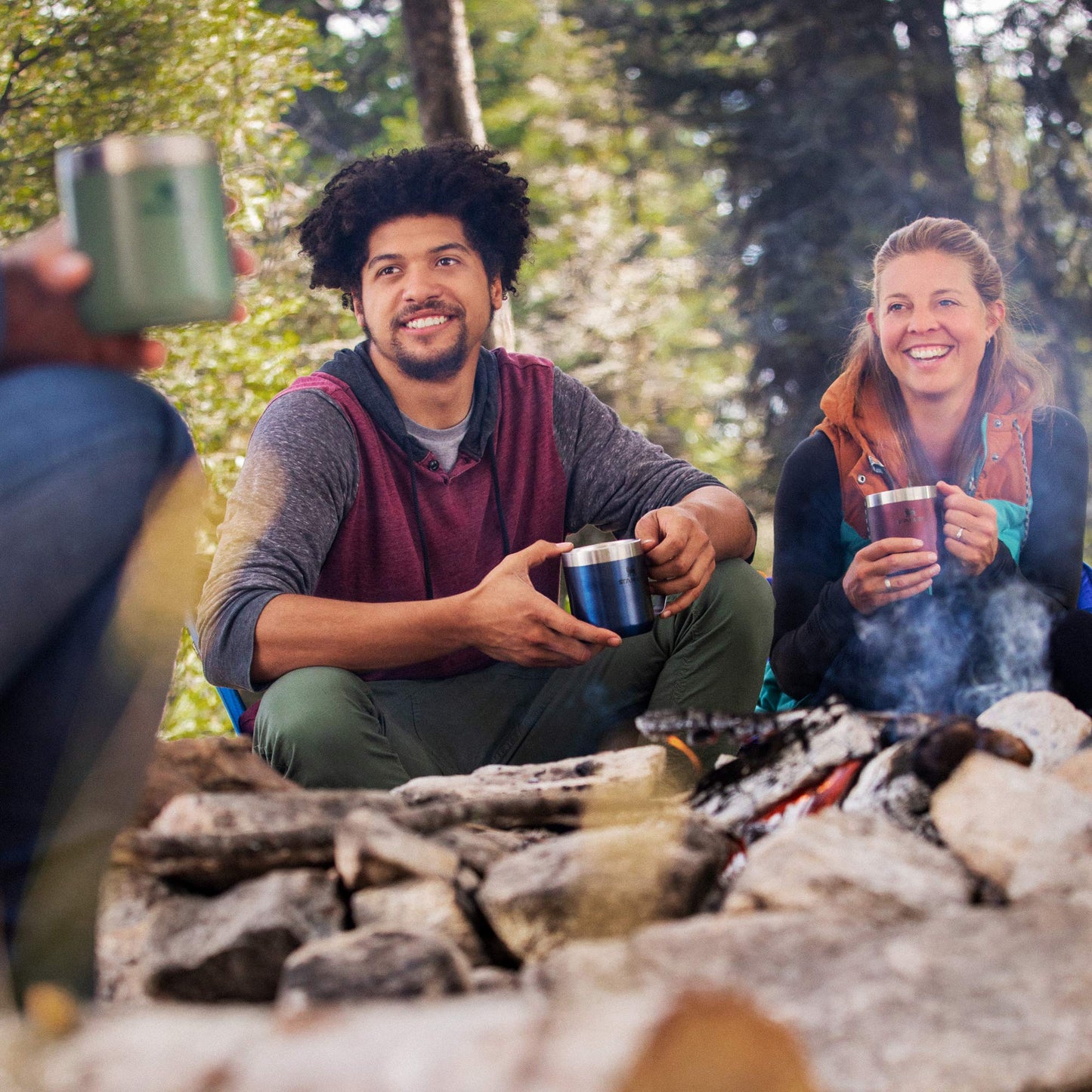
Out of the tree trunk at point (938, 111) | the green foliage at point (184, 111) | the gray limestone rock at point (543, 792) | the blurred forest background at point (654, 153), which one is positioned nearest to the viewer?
the gray limestone rock at point (543, 792)

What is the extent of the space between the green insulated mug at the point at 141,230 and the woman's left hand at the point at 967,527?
1761mm

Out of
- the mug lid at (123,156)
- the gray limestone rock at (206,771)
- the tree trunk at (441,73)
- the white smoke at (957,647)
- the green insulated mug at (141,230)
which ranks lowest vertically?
the white smoke at (957,647)

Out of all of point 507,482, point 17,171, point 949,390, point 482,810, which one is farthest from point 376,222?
point 17,171

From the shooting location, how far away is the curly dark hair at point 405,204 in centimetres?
339

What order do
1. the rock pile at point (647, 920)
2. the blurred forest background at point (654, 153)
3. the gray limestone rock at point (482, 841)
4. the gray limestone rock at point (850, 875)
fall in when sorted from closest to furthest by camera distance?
the rock pile at point (647, 920) < the gray limestone rock at point (850, 875) < the gray limestone rock at point (482, 841) < the blurred forest background at point (654, 153)

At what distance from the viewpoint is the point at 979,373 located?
341cm

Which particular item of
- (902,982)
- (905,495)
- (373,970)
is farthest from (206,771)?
(905,495)

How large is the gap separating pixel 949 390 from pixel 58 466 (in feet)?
8.28

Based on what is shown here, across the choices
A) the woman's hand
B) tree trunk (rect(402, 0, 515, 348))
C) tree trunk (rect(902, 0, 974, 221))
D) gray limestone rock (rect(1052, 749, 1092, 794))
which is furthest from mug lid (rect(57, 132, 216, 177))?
tree trunk (rect(902, 0, 974, 221))

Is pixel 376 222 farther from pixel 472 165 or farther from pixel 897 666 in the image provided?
pixel 897 666

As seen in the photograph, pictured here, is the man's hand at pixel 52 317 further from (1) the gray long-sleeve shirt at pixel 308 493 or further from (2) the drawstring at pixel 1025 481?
(2) the drawstring at pixel 1025 481

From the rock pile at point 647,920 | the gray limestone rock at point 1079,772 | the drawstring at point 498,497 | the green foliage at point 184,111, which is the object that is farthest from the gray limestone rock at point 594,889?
the green foliage at point 184,111

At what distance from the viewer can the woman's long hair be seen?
11.0 ft

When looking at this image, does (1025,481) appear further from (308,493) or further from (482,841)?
(482,841)
